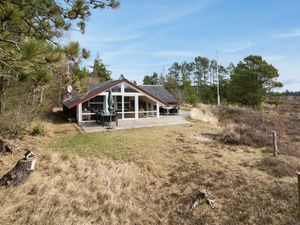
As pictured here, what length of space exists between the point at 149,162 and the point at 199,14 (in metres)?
9.16

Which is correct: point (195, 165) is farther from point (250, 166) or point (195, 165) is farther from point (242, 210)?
point (242, 210)

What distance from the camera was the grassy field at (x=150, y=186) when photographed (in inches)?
209

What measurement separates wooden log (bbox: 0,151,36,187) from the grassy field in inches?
8.7

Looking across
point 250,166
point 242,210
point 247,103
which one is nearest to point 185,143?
point 250,166

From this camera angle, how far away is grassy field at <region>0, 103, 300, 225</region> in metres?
5.30

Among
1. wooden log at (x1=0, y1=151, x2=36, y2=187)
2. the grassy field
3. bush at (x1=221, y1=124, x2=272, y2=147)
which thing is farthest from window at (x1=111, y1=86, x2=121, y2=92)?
wooden log at (x1=0, y1=151, x2=36, y2=187)

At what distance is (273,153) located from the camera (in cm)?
861

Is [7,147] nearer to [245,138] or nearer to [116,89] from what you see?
[116,89]

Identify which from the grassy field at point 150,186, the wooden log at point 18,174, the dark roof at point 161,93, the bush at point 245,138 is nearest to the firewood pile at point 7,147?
the grassy field at point 150,186

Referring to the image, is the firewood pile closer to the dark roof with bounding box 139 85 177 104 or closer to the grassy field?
the grassy field

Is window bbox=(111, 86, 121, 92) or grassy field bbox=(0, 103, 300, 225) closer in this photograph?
grassy field bbox=(0, 103, 300, 225)

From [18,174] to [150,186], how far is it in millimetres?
3765

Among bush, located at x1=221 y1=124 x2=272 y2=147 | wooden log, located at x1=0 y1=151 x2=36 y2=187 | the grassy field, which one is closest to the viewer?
the grassy field

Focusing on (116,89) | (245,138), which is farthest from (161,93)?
(245,138)
